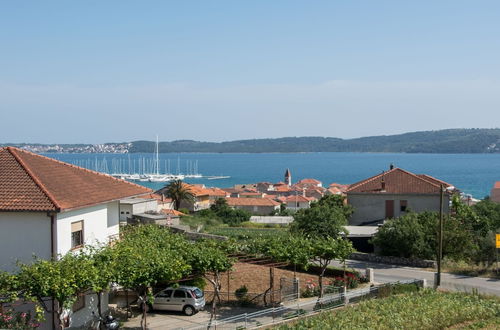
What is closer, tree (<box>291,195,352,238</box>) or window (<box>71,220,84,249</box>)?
window (<box>71,220,84,249</box>)

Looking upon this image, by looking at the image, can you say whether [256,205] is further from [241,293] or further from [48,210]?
[48,210]

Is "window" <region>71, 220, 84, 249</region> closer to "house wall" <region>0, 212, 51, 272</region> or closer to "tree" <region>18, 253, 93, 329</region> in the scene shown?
"house wall" <region>0, 212, 51, 272</region>

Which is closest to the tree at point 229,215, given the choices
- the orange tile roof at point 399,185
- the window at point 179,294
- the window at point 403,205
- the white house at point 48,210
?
the orange tile roof at point 399,185

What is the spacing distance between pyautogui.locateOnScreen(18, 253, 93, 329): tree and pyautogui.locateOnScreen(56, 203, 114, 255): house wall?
1571 mm

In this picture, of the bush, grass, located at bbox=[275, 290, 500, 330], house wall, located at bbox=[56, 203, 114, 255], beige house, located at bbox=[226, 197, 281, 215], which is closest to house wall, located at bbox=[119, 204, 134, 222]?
the bush

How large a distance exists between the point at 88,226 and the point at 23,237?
2.78 meters

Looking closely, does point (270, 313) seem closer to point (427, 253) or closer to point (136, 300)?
point (136, 300)

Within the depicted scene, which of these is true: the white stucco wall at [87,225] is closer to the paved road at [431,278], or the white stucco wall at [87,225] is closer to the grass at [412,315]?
the grass at [412,315]

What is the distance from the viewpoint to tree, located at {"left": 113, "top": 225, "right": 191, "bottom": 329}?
2052 centimetres

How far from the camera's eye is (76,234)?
71.2 feet

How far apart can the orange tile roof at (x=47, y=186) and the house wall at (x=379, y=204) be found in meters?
34.3

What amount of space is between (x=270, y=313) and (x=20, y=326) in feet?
34.5

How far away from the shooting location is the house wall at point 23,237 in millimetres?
20031

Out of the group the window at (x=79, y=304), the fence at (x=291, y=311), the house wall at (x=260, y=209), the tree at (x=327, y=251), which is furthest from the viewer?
the house wall at (x=260, y=209)
